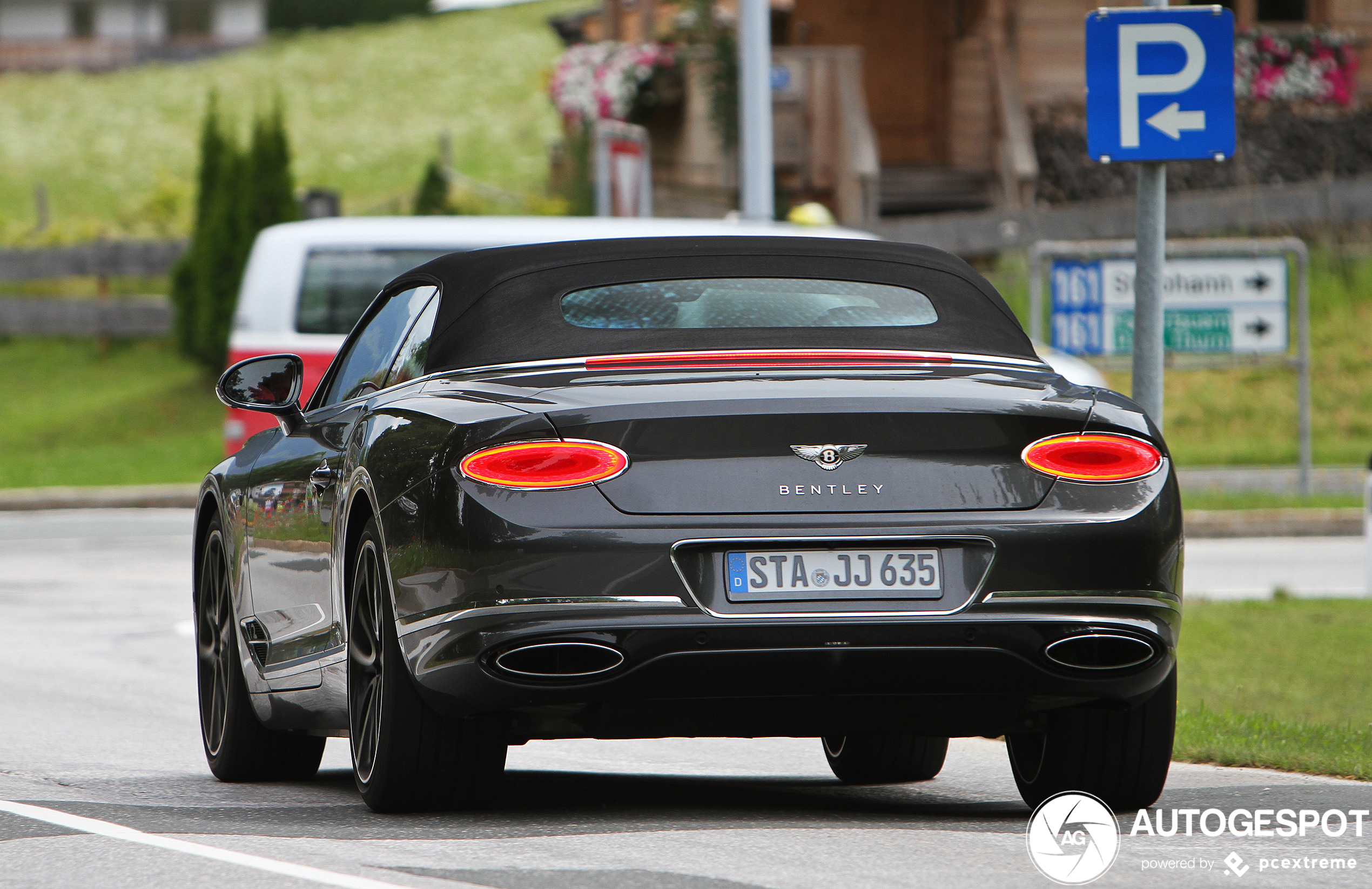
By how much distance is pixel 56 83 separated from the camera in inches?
3418

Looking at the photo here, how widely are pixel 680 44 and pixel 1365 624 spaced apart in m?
18.3

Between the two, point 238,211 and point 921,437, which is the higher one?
point 921,437

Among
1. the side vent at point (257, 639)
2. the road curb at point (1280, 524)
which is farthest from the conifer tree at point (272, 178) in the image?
the side vent at point (257, 639)

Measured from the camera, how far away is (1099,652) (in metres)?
5.71

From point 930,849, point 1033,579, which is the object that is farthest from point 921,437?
point 930,849

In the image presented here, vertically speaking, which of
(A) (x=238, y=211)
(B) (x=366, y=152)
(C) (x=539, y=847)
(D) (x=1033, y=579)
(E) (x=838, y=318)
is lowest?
(B) (x=366, y=152)

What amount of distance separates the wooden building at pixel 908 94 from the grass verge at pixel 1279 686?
42.8ft

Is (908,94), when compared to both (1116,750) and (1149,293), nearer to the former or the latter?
(1149,293)

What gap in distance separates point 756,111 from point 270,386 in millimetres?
10882

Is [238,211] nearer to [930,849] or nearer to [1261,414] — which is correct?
[1261,414]

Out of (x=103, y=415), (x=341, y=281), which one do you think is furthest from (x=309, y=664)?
(x=103, y=415)

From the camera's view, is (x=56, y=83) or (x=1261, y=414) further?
(x=56, y=83)

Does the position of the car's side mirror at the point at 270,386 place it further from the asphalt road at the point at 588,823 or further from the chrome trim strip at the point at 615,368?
the asphalt road at the point at 588,823

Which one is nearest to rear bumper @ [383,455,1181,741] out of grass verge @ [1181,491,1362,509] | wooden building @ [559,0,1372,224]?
grass verge @ [1181,491,1362,509]
